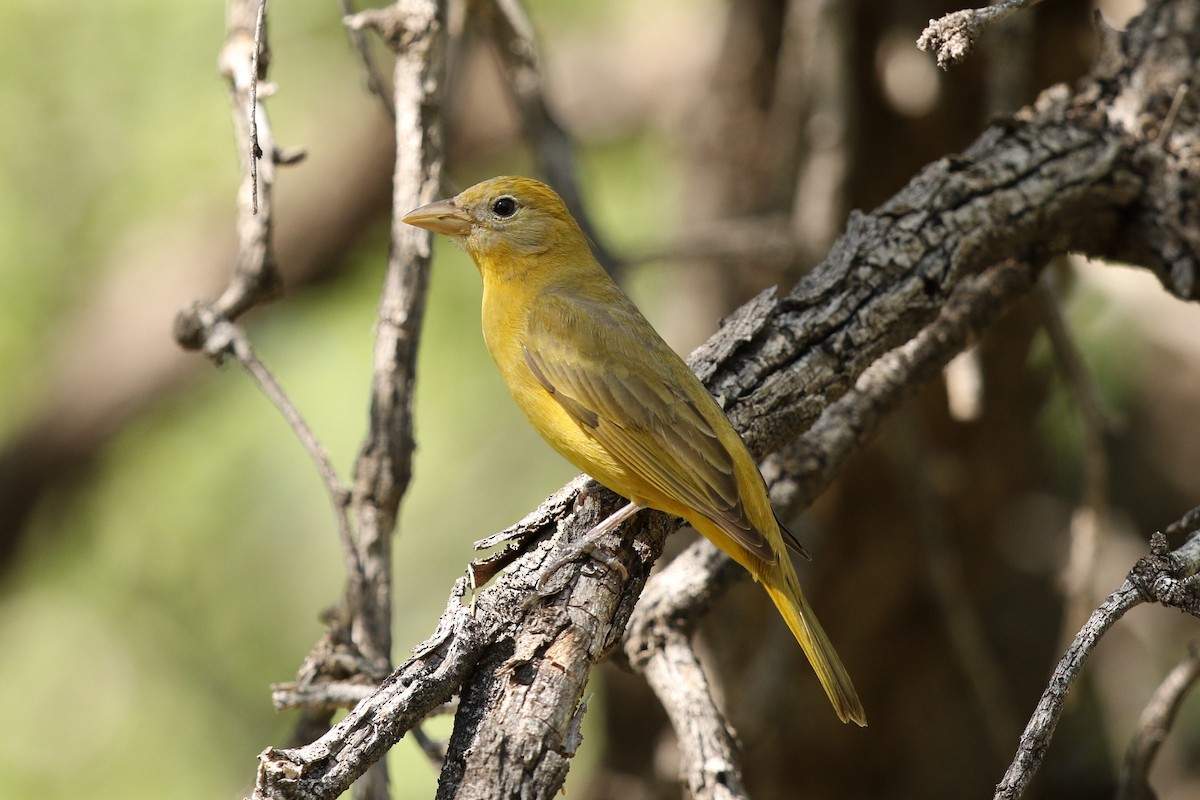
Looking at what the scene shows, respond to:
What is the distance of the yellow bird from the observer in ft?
9.57

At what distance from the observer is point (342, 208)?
229 inches

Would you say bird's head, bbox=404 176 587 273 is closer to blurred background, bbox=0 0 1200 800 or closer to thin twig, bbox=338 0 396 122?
thin twig, bbox=338 0 396 122

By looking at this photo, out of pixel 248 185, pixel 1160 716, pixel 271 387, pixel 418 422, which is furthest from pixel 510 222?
pixel 1160 716

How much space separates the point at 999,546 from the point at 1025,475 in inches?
14.4

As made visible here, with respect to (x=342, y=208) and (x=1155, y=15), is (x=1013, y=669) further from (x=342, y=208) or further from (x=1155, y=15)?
(x=342, y=208)

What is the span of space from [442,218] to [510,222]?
14.4 inches

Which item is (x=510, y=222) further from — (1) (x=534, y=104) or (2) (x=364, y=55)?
(2) (x=364, y=55)

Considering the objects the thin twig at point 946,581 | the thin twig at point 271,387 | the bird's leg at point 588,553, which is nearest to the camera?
the bird's leg at point 588,553

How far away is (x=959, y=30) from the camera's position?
2.05 m

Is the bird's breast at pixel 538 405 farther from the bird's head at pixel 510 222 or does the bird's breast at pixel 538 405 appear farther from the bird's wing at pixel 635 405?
the bird's head at pixel 510 222

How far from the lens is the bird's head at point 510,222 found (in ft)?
12.6

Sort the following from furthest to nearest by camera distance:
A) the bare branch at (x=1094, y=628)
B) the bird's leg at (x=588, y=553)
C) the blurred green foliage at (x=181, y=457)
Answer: the blurred green foliage at (x=181, y=457) → the bird's leg at (x=588, y=553) → the bare branch at (x=1094, y=628)

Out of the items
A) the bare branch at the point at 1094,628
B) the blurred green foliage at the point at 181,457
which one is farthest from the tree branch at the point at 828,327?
the blurred green foliage at the point at 181,457

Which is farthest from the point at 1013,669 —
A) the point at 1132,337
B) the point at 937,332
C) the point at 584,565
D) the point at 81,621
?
the point at 81,621
